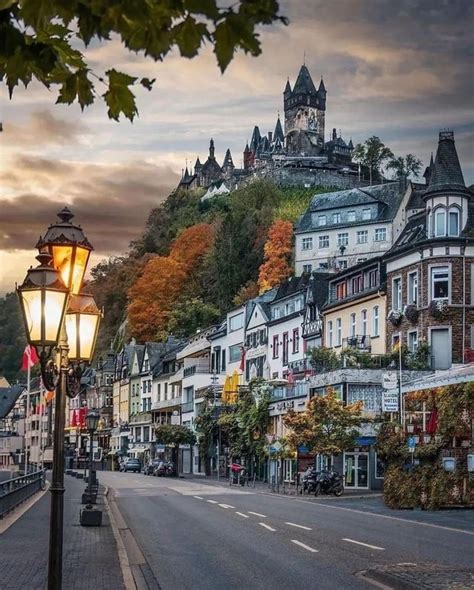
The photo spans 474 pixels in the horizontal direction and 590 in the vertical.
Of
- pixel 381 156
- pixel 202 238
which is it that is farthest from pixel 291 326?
pixel 381 156

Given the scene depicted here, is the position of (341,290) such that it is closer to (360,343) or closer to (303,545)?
(360,343)

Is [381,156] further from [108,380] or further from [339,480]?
[339,480]

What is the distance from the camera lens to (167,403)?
108188 mm

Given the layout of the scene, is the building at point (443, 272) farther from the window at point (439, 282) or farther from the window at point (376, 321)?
the window at point (376, 321)

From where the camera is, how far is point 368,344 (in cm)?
6359

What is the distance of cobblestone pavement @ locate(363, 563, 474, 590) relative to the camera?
15.3m

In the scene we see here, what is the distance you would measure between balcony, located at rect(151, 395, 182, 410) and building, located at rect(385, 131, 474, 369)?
4842 centimetres

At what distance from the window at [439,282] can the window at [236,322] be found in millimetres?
33235

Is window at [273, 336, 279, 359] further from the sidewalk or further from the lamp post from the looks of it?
the lamp post

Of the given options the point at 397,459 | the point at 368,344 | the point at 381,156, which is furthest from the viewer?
the point at 381,156

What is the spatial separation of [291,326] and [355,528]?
48.2 m

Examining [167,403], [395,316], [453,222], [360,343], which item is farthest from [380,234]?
[453,222]

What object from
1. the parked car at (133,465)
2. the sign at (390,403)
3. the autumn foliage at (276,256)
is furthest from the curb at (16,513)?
the autumn foliage at (276,256)

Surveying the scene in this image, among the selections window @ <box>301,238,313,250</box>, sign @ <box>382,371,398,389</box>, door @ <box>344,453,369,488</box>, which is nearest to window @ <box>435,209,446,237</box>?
sign @ <box>382,371,398,389</box>
